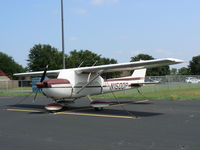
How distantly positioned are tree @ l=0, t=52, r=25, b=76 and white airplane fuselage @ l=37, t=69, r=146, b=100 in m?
79.6

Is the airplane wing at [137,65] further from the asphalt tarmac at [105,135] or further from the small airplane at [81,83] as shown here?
the asphalt tarmac at [105,135]

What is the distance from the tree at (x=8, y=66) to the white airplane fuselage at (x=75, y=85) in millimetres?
79608

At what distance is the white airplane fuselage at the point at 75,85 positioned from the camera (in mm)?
10953

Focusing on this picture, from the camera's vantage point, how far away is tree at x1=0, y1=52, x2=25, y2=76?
87.4 meters

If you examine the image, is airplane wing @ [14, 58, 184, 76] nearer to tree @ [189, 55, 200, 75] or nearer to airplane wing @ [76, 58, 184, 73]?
airplane wing @ [76, 58, 184, 73]

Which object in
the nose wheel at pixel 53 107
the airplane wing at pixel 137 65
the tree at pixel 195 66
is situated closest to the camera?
the airplane wing at pixel 137 65

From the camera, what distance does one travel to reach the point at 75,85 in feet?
38.8

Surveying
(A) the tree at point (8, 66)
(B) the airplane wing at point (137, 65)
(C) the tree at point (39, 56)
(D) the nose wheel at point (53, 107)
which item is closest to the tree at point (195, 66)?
(C) the tree at point (39, 56)

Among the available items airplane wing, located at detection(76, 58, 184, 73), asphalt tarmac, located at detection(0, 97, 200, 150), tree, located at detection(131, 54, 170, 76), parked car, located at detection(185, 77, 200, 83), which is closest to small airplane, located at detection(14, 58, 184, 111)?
airplane wing, located at detection(76, 58, 184, 73)

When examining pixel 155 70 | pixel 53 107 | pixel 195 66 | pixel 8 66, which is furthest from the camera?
pixel 195 66

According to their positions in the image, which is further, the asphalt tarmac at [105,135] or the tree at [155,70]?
the tree at [155,70]

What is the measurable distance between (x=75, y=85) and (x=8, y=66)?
8345 centimetres

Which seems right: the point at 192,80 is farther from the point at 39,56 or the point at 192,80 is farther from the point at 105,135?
the point at 39,56

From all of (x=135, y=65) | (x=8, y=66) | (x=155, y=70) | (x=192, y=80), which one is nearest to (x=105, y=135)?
(x=135, y=65)
